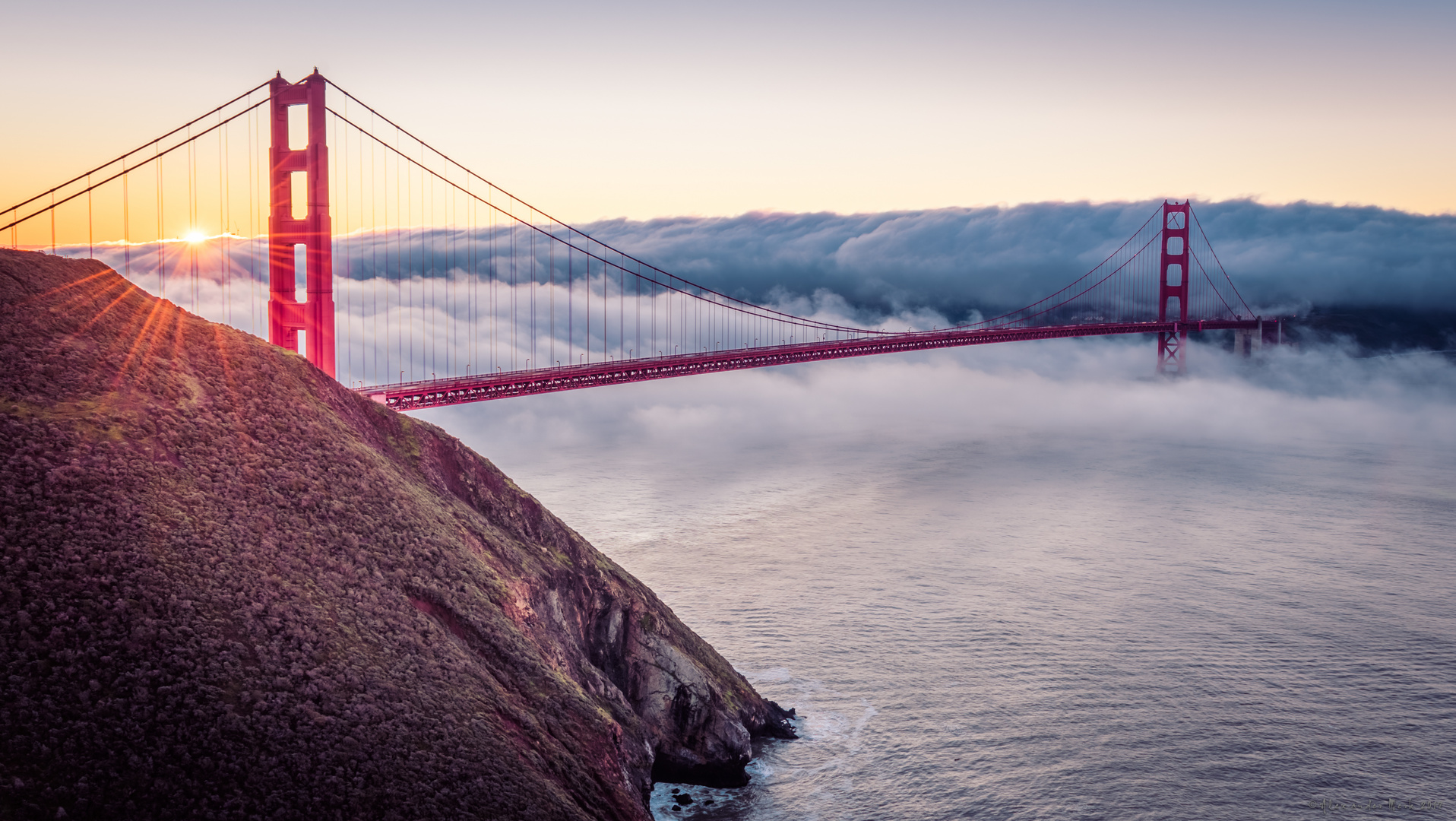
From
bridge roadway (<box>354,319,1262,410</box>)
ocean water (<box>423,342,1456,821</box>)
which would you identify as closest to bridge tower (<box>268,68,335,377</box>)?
bridge roadway (<box>354,319,1262,410</box>)

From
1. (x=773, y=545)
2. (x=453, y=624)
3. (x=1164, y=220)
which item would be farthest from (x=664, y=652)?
(x=1164, y=220)

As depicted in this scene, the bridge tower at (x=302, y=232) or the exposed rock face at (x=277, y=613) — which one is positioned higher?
the bridge tower at (x=302, y=232)

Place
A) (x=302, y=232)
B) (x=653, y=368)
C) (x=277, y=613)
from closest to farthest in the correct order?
1. (x=277, y=613)
2. (x=302, y=232)
3. (x=653, y=368)

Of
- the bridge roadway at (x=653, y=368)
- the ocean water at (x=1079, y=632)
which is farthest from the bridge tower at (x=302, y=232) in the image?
the ocean water at (x=1079, y=632)

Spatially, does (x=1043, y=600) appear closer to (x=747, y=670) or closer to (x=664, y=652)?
(x=747, y=670)

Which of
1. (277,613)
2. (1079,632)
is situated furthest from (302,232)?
(1079,632)

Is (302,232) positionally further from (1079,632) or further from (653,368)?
(1079,632)

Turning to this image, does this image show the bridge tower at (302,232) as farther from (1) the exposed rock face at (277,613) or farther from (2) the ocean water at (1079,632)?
(2) the ocean water at (1079,632)

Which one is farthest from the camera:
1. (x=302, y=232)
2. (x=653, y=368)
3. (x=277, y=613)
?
(x=653, y=368)
